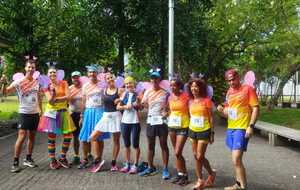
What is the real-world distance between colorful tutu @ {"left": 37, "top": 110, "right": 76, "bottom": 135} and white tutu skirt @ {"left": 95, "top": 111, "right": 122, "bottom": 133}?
0.75m

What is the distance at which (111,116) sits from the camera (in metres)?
10.9

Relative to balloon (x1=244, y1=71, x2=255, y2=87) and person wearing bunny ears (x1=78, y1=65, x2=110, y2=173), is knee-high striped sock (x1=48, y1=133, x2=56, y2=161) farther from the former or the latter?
balloon (x1=244, y1=71, x2=255, y2=87)

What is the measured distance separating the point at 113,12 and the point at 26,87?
17266 millimetres

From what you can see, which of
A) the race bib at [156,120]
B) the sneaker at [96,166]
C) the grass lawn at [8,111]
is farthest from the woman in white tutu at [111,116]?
the grass lawn at [8,111]

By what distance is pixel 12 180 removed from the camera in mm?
9883

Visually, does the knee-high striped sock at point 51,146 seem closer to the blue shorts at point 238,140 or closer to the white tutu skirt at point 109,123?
the white tutu skirt at point 109,123

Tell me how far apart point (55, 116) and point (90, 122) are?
704 millimetres

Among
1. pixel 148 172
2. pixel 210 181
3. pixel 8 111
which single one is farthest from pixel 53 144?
pixel 8 111

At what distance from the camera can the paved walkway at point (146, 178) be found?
31.2 ft

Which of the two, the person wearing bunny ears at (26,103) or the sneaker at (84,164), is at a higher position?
the person wearing bunny ears at (26,103)

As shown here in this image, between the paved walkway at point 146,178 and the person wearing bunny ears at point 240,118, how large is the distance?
0.76 metres

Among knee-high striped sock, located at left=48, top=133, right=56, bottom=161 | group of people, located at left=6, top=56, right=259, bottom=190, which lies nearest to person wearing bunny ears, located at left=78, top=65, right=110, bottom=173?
group of people, located at left=6, top=56, right=259, bottom=190

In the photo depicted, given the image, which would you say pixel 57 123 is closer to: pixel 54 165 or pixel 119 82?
pixel 54 165

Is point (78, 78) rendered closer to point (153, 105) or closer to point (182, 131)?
point (153, 105)
